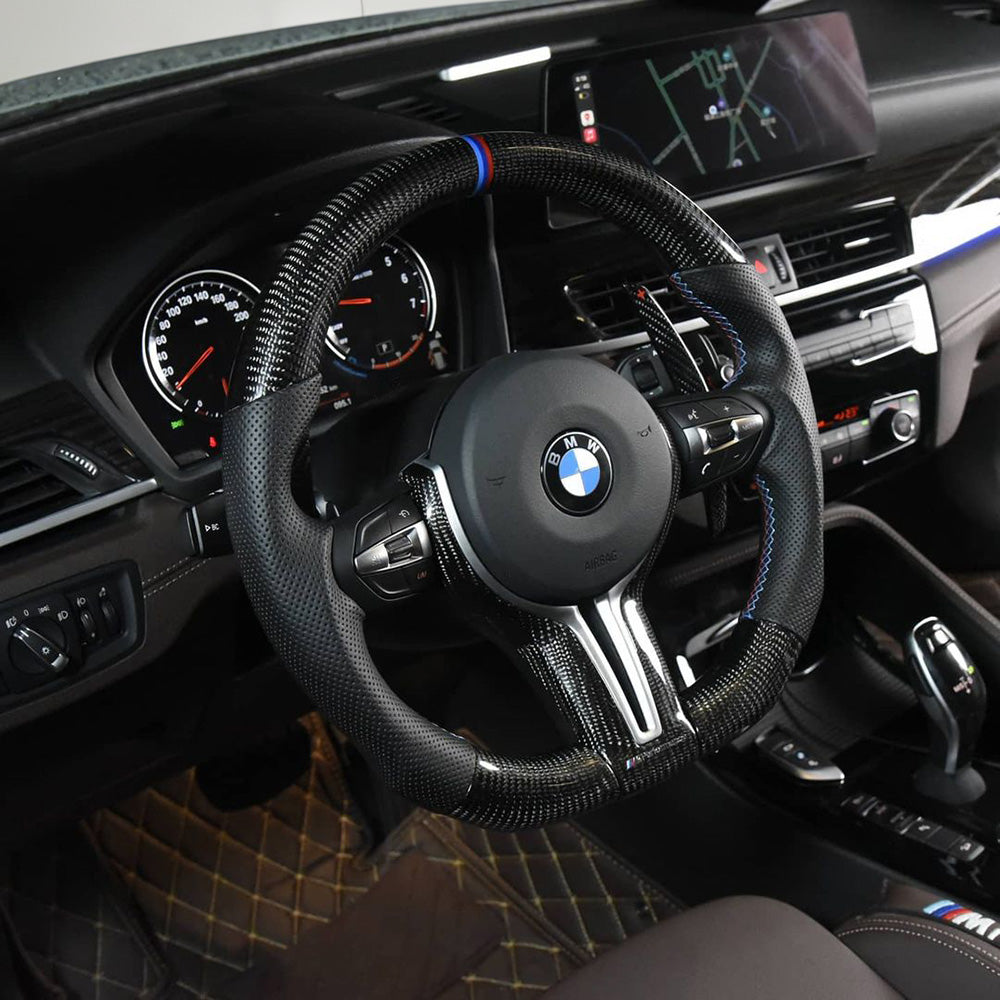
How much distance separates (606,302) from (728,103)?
0.30 m

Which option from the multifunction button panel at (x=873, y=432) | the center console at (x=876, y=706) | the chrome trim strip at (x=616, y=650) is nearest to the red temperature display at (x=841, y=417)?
the multifunction button panel at (x=873, y=432)

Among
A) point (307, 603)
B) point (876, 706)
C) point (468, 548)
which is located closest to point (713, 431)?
point (468, 548)

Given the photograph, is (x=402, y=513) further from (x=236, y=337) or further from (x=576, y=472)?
(x=236, y=337)

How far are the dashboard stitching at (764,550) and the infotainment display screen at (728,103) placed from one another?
1.60 feet

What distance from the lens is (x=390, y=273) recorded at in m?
1.24

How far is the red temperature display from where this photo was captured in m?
1.58

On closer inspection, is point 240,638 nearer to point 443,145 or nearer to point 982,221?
point 443,145

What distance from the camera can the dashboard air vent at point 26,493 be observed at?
3.57 ft

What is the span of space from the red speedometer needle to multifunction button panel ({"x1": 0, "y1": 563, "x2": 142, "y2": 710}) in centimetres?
18

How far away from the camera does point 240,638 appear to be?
50.5 inches

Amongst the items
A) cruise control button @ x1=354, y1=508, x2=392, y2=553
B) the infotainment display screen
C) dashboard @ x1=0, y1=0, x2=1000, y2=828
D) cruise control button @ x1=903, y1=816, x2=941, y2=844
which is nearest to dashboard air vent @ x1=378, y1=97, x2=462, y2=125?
dashboard @ x1=0, y1=0, x2=1000, y2=828

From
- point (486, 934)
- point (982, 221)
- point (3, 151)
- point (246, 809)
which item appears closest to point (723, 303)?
point (3, 151)

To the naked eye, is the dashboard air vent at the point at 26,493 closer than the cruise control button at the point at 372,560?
No

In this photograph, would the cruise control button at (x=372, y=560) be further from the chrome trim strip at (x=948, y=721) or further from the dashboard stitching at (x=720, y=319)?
the chrome trim strip at (x=948, y=721)
